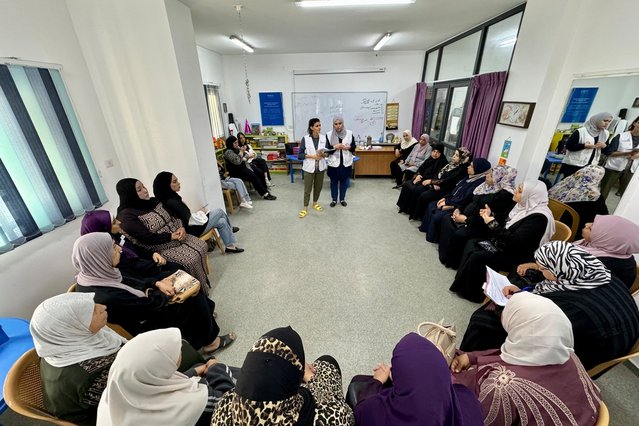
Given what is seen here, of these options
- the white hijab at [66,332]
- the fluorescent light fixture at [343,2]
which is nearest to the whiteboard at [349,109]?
the fluorescent light fixture at [343,2]

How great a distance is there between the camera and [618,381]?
67.7 inches

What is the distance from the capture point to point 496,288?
5.80 feet

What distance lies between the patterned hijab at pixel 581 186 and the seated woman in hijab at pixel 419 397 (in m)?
2.43

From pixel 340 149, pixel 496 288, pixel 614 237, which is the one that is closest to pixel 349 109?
pixel 340 149

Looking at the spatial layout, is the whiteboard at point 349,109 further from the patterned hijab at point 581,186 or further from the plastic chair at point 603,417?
the plastic chair at point 603,417

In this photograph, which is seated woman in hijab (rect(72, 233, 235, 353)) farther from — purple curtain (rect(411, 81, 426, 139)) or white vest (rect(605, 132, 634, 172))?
purple curtain (rect(411, 81, 426, 139))

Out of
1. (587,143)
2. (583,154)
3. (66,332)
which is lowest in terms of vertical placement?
(66,332)

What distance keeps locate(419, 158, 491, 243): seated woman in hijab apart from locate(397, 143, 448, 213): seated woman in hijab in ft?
1.50

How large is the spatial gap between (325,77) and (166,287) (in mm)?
5838

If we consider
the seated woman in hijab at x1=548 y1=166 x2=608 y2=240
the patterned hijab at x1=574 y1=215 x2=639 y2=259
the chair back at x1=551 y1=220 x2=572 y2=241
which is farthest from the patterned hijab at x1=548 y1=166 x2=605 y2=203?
the patterned hijab at x1=574 y1=215 x2=639 y2=259

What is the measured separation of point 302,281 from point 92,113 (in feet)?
8.71

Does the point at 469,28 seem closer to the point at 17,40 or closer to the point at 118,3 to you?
the point at 118,3

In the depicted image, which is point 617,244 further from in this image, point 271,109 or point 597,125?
point 271,109

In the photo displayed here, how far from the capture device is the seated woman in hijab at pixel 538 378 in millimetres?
951
